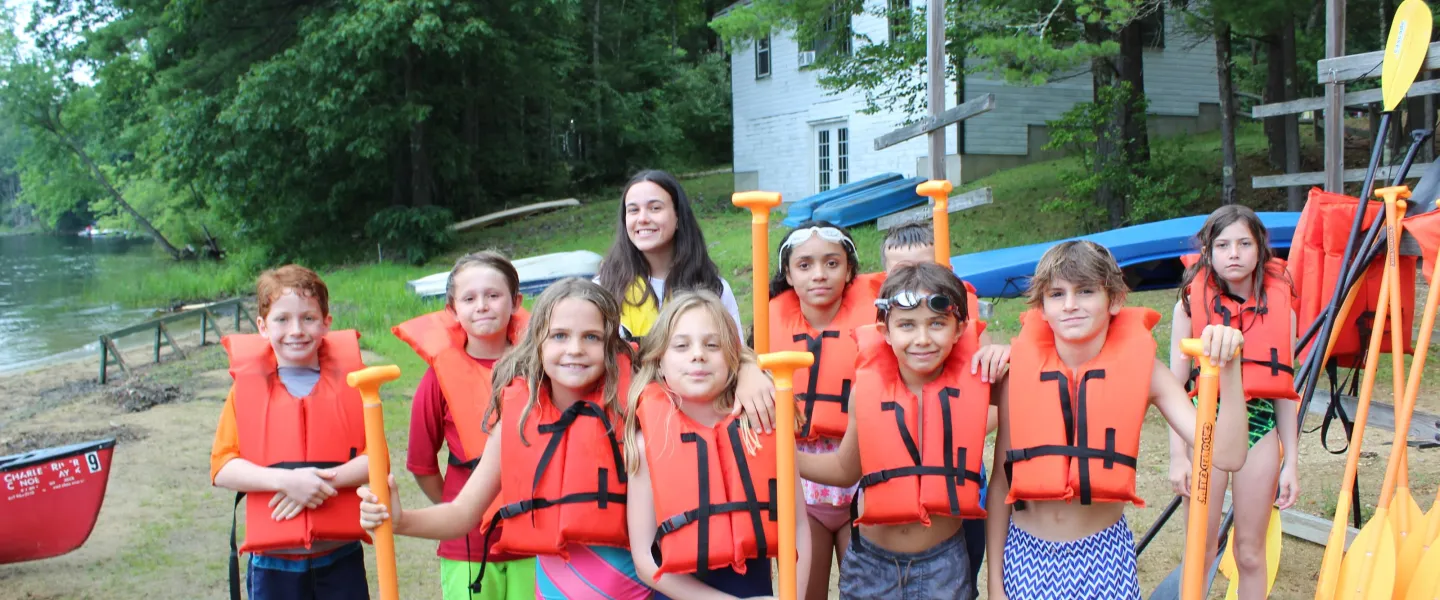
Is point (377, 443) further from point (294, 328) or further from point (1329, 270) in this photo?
point (1329, 270)

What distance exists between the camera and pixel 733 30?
13.1 meters

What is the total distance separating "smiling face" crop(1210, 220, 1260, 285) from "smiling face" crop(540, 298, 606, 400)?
7.67ft

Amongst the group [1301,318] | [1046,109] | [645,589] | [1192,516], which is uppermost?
[1046,109]

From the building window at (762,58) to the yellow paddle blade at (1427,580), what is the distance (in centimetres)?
2130

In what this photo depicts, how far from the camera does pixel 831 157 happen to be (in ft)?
72.8

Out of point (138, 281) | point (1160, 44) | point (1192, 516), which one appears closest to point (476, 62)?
point (138, 281)

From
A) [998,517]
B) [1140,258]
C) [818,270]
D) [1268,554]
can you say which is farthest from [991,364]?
[1140,258]

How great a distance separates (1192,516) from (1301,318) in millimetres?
2503

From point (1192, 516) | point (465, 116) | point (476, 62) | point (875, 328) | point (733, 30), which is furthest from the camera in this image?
point (465, 116)

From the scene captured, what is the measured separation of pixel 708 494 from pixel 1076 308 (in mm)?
1149

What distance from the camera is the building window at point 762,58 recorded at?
937 inches

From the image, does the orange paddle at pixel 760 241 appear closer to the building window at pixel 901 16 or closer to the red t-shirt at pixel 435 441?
the red t-shirt at pixel 435 441

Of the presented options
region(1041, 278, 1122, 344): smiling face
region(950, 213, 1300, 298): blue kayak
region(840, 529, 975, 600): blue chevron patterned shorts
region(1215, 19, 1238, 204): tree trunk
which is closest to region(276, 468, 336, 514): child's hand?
region(840, 529, 975, 600): blue chevron patterned shorts

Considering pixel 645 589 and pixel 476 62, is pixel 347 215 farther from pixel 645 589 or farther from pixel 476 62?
pixel 645 589
